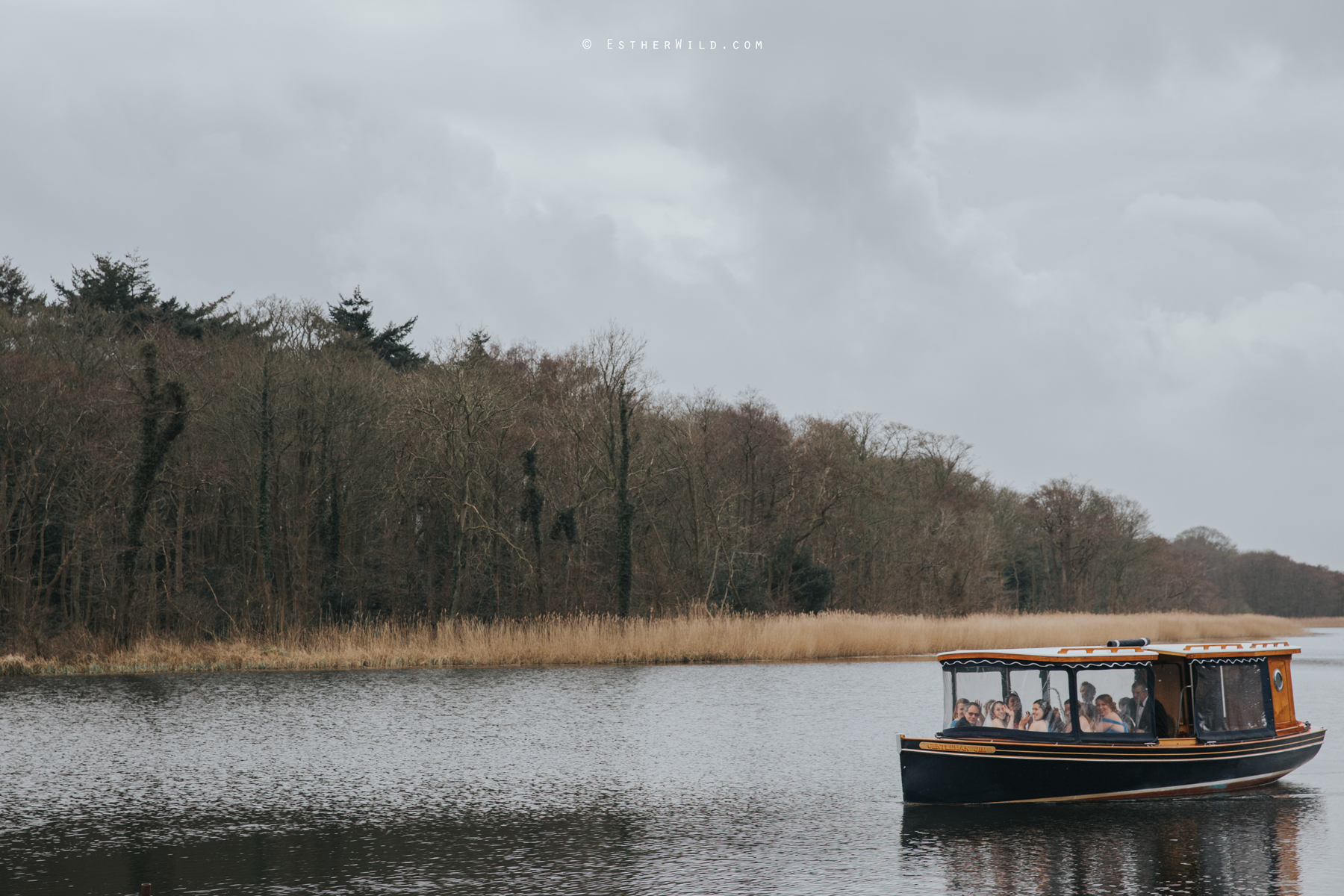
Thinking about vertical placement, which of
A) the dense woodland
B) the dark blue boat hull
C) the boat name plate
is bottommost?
the dark blue boat hull

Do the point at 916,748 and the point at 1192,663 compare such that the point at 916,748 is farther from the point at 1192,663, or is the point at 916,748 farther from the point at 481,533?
the point at 481,533

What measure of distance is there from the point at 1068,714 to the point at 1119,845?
7.98 ft

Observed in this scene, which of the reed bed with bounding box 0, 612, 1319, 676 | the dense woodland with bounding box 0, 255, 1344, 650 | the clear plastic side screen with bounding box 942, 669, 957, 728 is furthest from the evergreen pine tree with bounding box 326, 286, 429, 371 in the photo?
the clear plastic side screen with bounding box 942, 669, 957, 728

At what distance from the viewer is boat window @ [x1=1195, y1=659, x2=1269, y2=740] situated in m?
16.9

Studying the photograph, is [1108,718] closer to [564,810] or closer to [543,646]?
Result: [564,810]

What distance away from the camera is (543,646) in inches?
1467

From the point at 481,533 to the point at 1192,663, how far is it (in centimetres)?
3648

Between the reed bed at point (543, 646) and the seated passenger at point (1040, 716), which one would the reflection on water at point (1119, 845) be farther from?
the reed bed at point (543, 646)

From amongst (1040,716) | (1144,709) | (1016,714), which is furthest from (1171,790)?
(1016,714)

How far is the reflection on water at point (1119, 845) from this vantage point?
12.2 metres

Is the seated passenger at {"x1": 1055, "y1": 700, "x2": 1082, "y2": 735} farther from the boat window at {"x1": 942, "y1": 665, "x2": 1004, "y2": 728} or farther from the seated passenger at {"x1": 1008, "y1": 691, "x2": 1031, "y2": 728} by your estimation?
the boat window at {"x1": 942, "y1": 665, "x2": 1004, "y2": 728}

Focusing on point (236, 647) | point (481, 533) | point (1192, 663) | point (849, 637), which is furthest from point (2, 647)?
point (1192, 663)

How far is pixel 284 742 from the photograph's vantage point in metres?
22.0

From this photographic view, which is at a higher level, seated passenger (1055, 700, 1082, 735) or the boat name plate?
seated passenger (1055, 700, 1082, 735)
